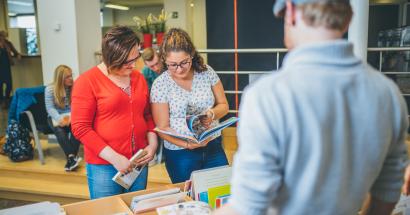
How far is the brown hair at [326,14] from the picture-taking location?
702mm

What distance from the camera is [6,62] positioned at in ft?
22.3

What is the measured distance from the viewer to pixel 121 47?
162cm

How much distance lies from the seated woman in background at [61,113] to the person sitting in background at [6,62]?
11.9 feet

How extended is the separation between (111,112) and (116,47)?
28cm

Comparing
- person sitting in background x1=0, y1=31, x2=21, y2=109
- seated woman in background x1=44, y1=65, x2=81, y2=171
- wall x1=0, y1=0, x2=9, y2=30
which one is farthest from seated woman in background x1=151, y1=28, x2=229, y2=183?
wall x1=0, y1=0, x2=9, y2=30

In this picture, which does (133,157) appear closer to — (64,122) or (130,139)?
(130,139)

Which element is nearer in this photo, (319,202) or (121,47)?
(319,202)

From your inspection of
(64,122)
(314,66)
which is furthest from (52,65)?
(314,66)

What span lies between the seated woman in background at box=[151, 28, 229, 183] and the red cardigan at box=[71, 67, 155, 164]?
93 millimetres

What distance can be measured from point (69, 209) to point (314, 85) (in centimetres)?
121

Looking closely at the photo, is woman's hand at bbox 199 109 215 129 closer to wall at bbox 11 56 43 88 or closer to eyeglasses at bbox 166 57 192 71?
eyeglasses at bbox 166 57 192 71

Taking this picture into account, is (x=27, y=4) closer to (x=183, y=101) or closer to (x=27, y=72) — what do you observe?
(x=27, y=72)

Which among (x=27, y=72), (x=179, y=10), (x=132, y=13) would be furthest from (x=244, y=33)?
(x=132, y=13)

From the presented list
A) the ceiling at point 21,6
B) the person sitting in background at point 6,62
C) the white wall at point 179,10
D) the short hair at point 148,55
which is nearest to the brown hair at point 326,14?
the short hair at point 148,55
